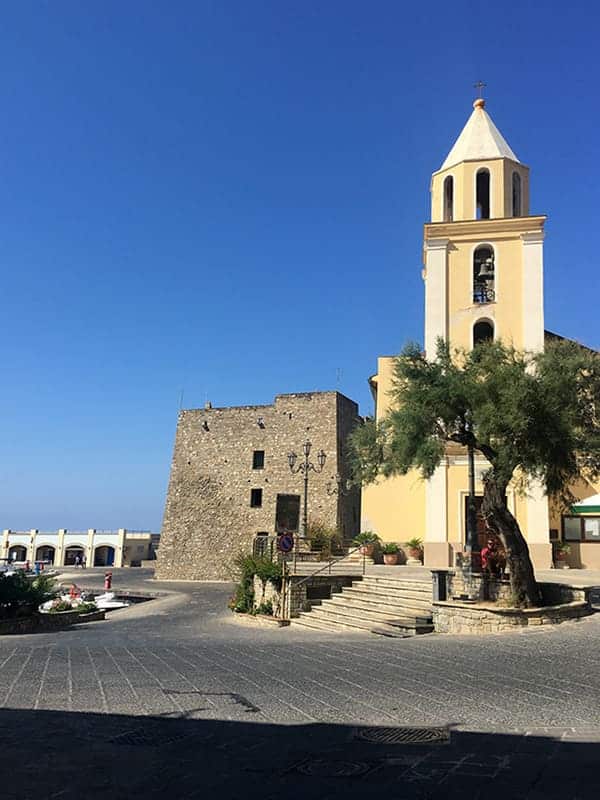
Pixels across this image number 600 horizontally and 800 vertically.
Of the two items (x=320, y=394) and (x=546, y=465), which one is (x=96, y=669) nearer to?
(x=546, y=465)

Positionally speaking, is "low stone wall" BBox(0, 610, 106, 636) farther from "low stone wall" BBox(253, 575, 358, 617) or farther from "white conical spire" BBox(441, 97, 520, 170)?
"white conical spire" BBox(441, 97, 520, 170)

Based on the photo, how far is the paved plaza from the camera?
4.50 metres

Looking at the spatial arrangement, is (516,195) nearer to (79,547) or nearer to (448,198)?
(448,198)

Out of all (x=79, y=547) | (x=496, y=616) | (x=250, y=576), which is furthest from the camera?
(x=79, y=547)

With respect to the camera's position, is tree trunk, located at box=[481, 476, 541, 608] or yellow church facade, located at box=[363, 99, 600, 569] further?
yellow church facade, located at box=[363, 99, 600, 569]

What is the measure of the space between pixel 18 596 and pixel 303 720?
13442mm

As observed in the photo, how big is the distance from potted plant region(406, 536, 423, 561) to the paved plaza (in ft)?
41.0

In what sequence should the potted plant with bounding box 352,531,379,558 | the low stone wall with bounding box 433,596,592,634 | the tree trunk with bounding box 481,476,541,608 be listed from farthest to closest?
1. the potted plant with bounding box 352,531,379,558
2. the tree trunk with bounding box 481,476,541,608
3. the low stone wall with bounding box 433,596,592,634

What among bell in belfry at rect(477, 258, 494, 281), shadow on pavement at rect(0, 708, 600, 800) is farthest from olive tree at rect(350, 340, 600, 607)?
bell in belfry at rect(477, 258, 494, 281)

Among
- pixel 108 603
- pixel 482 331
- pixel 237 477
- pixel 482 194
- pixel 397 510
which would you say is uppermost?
pixel 482 194

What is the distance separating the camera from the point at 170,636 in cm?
1493

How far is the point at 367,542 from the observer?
24.6 m

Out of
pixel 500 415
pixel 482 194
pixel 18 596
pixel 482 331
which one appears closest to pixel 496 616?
pixel 500 415

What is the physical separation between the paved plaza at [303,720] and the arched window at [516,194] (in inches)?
672
